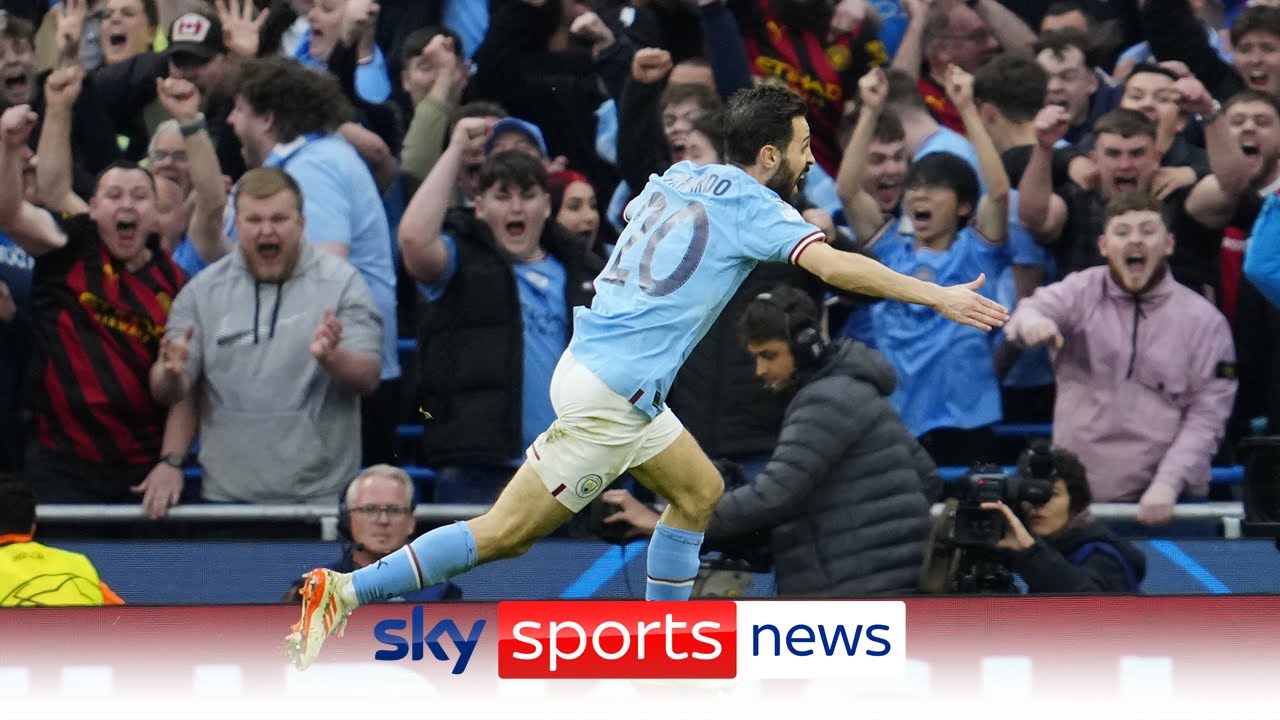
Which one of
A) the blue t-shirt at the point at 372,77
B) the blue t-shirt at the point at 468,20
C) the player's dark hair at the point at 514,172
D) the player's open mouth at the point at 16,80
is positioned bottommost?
the player's dark hair at the point at 514,172

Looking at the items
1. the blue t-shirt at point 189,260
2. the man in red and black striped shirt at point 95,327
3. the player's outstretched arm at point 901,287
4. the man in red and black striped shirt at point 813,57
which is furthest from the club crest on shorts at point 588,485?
the man in red and black striped shirt at point 813,57

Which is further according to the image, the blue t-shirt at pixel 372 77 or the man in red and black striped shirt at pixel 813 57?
the blue t-shirt at pixel 372 77

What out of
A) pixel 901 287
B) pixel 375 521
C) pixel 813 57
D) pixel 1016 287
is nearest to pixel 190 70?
pixel 813 57

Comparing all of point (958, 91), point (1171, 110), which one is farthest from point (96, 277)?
point (1171, 110)

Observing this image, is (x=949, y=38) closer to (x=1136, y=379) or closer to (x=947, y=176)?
(x=947, y=176)

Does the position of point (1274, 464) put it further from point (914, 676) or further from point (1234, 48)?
point (1234, 48)

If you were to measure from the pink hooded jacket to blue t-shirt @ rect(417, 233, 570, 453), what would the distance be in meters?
1.83

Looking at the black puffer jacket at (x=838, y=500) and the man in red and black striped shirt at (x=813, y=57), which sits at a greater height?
the man in red and black striped shirt at (x=813, y=57)

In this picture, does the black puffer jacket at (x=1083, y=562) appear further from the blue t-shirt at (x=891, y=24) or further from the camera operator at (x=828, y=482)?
the blue t-shirt at (x=891, y=24)

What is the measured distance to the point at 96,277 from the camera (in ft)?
27.7

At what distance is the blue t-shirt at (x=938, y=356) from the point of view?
27.3ft

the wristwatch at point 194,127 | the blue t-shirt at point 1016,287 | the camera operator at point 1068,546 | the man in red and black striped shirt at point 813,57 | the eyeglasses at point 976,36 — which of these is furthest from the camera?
the eyeglasses at point 976,36

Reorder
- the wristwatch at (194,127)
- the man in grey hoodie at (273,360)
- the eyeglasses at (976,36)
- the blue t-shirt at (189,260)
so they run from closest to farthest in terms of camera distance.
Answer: the man in grey hoodie at (273,360) → the wristwatch at (194,127) → the blue t-shirt at (189,260) → the eyeglasses at (976,36)

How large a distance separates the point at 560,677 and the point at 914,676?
1.02m
